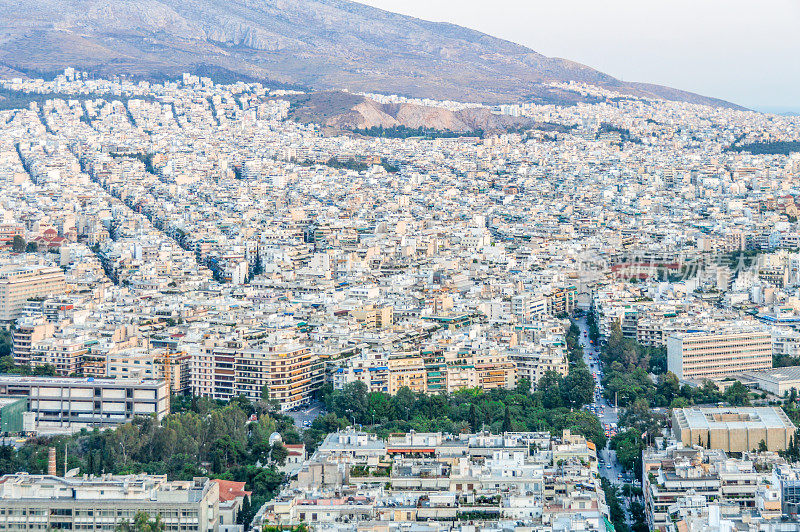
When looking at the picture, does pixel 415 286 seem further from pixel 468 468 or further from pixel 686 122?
pixel 686 122

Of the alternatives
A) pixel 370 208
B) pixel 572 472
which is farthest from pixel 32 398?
pixel 370 208

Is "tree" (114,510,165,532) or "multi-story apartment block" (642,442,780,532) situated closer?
"tree" (114,510,165,532)

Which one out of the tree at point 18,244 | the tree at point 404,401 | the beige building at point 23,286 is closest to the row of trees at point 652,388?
the tree at point 404,401

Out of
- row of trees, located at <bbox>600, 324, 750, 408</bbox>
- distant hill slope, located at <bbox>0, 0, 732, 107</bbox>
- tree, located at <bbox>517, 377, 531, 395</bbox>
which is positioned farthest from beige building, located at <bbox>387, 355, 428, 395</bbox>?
distant hill slope, located at <bbox>0, 0, 732, 107</bbox>

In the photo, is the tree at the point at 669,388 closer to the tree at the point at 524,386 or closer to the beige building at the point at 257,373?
the tree at the point at 524,386

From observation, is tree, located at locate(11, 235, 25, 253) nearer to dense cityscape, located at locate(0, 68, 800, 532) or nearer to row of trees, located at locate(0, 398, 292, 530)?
dense cityscape, located at locate(0, 68, 800, 532)

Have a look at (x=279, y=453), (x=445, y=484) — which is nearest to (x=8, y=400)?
(x=279, y=453)

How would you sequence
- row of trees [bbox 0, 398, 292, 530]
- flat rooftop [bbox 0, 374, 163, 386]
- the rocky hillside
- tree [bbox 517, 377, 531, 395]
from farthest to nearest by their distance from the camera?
the rocky hillside → tree [bbox 517, 377, 531, 395] → flat rooftop [bbox 0, 374, 163, 386] → row of trees [bbox 0, 398, 292, 530]
